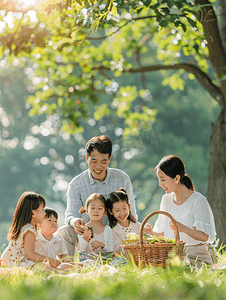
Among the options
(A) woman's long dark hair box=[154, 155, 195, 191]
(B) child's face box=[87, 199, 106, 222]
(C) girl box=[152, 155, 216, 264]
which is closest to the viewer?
(C) girl box=[152, 155, 216, 264]

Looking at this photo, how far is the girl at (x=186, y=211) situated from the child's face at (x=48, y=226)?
4.16 feet

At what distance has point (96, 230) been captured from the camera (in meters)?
4.56

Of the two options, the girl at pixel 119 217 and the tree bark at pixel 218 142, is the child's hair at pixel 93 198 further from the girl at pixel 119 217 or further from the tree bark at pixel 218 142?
the tree bark at pixel 218 142

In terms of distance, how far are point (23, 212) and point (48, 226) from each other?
0.74 m

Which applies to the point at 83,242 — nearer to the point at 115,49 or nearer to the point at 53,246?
the point at 53,246

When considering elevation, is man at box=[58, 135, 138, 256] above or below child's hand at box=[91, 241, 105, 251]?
above

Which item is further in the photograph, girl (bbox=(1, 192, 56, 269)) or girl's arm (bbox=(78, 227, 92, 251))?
girl's arm (bbox=(78, 227, 92, 251))

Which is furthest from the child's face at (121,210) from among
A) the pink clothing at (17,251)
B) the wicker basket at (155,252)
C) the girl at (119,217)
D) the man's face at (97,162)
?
the wicker basket at (155,252)

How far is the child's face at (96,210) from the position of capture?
177 inches

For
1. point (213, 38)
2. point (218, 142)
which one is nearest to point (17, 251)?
point (218, 142)

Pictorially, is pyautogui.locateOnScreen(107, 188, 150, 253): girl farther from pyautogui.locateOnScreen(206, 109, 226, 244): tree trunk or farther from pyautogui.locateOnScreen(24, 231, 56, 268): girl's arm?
pyautogui.locateOnScreen(206, 109, 226, 244): tree trunk

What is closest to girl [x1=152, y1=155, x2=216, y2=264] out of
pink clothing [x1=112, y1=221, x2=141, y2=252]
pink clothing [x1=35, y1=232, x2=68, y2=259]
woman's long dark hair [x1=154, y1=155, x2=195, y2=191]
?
woman's long dark hair [x1=154, y1=155, x2=195, y2=191]

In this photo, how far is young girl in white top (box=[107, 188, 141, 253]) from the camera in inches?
180

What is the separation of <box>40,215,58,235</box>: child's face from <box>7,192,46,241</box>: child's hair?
667 millimetres
